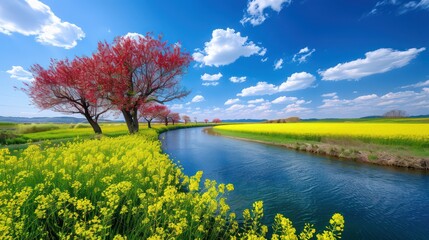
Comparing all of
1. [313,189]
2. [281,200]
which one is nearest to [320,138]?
[313,189]

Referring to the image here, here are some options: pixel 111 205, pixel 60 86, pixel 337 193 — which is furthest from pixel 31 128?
pixel 337 193

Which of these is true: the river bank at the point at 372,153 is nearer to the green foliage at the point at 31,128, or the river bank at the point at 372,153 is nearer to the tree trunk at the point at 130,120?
the tree trunk at the point at 130,120

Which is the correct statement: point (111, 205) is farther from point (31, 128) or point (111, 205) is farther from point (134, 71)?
point (31, 128)

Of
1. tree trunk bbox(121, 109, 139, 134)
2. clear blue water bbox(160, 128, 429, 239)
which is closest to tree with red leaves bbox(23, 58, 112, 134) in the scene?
tree trunk bbox(121, 109, 139, 134)

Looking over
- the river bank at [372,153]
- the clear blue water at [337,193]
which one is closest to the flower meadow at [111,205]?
the clear blue water at [337,193]

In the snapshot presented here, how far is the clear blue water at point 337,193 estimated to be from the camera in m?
6.79

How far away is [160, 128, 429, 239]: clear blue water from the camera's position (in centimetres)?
679

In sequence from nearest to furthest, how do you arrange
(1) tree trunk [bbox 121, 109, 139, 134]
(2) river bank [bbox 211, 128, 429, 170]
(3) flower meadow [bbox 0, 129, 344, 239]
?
(3) flower meadow [bbox 0, 129, 344, 239] < (2) river bank [bbox 211, 128, 429, 170] < (1) tree trunk [bbox 121, 109, 139, 134]

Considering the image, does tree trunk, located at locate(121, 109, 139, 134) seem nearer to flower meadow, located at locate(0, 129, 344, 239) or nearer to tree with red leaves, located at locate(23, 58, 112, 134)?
tree with red leaves, located at locate(23, 58, 112, 134)

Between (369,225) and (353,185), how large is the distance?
167 inches

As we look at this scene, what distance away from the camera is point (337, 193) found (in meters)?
9.41

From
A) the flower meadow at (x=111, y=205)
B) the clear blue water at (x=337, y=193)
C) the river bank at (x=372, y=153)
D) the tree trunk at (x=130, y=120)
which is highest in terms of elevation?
the tree trunk at (x=130, y=120)

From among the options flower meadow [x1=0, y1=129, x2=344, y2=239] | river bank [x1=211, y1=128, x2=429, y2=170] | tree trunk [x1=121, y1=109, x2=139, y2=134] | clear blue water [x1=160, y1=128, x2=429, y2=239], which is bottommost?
clear blue water [x1=160, y1=128, x2=429, y2=239]

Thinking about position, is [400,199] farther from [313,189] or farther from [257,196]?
[257,196]
